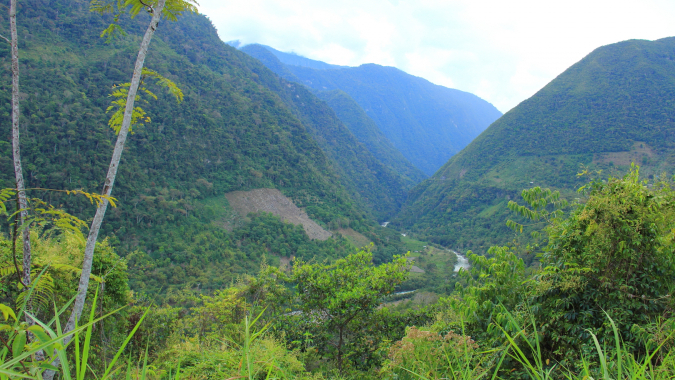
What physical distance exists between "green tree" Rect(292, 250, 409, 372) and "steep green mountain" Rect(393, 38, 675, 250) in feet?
180

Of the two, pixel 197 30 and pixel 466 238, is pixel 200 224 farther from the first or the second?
pixel 197 30

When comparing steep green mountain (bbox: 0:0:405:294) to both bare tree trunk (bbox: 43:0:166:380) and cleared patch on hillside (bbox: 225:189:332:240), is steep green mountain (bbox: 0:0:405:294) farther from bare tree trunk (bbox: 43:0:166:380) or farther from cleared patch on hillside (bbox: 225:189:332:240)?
bare tree trunk (bbox: 43:0:166:380)

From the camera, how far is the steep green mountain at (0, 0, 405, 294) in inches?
1470

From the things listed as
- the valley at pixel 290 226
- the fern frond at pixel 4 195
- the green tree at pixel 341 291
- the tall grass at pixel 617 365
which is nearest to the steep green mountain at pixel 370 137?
the valley at pixel 290 226

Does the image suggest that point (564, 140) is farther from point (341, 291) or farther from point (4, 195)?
point (4, 195)

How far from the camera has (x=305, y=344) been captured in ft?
27.7

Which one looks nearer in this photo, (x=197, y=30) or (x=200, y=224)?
(x=200, y=224)

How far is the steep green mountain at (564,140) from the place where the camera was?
6144 cm

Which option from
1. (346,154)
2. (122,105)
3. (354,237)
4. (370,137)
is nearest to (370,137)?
(370,137)

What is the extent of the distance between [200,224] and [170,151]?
1809 cm

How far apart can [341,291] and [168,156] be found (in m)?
55.2

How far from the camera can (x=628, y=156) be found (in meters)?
58.3

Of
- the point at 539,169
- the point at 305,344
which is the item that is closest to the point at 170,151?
the point at 305,344

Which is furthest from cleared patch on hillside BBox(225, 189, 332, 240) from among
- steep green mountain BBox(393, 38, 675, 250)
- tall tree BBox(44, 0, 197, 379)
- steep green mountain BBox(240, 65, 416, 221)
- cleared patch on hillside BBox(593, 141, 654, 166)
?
cleared patch on hillside BBox(593, 141, 654, 166)
